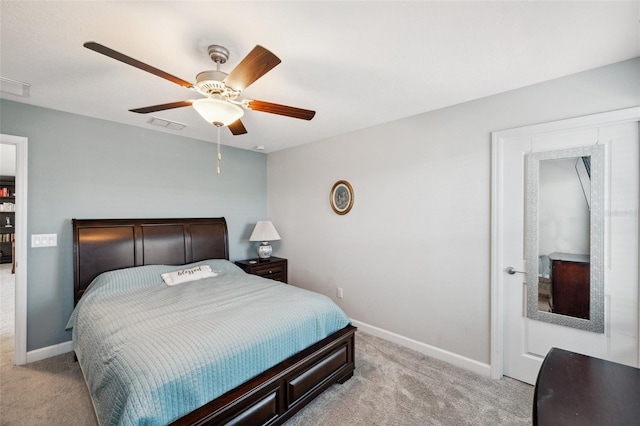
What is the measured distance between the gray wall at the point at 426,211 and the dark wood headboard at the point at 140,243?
143 cm

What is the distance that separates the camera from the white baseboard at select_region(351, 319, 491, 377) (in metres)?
2.51

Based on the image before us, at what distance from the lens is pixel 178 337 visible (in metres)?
1.66

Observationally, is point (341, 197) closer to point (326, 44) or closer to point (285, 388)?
point (326, 44)

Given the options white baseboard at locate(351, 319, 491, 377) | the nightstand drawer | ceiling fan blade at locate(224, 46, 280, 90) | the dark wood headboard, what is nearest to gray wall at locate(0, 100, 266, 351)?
the dark wood headboard

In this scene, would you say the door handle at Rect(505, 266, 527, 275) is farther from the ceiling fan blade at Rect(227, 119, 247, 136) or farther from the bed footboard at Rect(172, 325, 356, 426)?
the ceiling fan blade at Rect(227, 119, 247, 136)

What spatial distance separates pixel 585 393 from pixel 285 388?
62.5 inches

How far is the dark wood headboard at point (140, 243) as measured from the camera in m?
2.84

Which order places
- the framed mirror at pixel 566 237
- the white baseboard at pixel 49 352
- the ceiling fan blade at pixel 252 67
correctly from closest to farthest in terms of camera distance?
the ceiling fan blade at pixel 252 67 < the framed mirror at pixel 566 237 < the white baseboard at pixel 49 352

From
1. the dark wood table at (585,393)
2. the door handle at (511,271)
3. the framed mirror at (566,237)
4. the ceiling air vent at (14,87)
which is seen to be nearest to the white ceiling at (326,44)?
the ceiling air vent at (14,87)

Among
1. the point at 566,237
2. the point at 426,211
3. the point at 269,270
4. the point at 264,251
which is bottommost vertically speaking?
the point at 269,270

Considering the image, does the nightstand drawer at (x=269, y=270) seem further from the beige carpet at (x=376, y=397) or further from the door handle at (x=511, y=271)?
the door handle at (x=511, y=271)

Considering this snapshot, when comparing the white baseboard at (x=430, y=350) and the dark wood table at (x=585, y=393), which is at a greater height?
Answer: the dark wood table at (x=585, y=393)

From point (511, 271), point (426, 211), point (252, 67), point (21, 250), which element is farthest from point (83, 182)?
point (511, 271)

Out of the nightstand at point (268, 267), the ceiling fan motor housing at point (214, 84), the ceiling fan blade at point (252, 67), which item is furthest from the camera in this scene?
the nightstand at point (268, 267)
